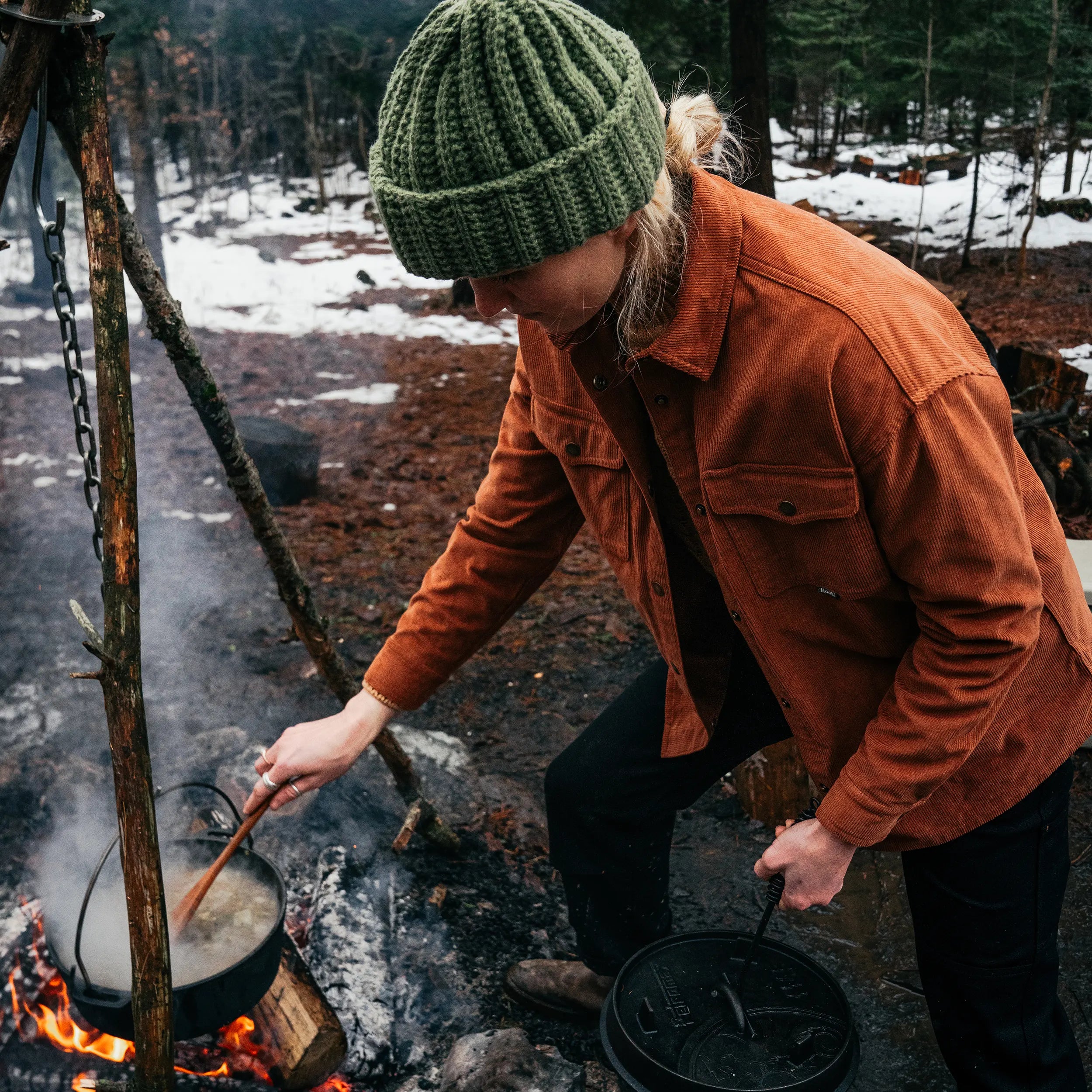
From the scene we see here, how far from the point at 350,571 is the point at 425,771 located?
220cm

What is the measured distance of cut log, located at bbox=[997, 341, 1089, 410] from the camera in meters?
6.78

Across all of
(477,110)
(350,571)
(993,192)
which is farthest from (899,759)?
(993,192)

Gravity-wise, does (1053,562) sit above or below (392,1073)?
above

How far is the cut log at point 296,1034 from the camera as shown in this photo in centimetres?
259

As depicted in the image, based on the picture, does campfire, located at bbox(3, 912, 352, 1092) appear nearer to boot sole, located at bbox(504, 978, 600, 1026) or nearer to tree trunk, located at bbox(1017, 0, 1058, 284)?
boot sole, located at bbox(504, 978, 600, 1026)

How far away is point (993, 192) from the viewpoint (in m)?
18.2

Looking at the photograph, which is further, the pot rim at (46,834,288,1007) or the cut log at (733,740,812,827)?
the cut log at (733,740,812,827)

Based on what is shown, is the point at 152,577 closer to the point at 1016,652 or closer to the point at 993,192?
the point at 1016,652

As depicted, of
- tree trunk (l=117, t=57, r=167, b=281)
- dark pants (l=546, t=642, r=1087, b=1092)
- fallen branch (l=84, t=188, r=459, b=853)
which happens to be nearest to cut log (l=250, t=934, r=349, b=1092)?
fallen branch (l=84, t=188, r=459, b=853)

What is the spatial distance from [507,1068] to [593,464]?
5.12ft

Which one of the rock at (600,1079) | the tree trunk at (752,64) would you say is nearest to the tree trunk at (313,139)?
the tree trunk at (752,64)

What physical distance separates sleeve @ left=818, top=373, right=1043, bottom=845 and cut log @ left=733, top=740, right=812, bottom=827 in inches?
79.9

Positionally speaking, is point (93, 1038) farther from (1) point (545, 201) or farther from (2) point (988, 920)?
(1) point (545, 201)

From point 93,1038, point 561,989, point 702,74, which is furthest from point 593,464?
point 702,74
